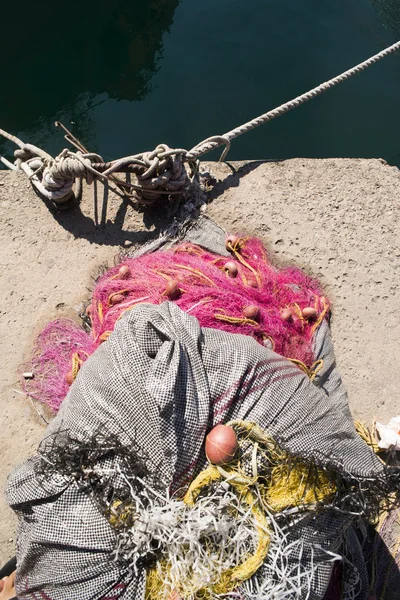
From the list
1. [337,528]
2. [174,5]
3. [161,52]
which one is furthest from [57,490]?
[174,5]

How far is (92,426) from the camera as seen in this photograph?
153 cm

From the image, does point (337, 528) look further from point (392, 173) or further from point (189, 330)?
point (392, 173)

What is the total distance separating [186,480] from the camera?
1.49 meters

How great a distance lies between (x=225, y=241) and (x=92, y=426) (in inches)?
56.9

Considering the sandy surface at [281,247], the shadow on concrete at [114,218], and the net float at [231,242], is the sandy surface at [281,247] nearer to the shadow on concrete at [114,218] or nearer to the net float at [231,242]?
the shadow on concrete at [114,218]

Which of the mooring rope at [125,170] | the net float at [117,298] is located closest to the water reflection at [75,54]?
the mooring rope at [125,170]

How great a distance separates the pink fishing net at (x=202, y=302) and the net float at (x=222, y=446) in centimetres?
68

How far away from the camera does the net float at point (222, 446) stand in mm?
1440

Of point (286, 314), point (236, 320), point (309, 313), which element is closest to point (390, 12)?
point (309, 313)

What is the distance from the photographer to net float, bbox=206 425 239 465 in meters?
1.44

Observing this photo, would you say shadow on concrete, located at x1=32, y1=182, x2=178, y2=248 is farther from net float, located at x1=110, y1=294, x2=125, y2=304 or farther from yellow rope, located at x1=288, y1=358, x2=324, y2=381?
yellow rope, located at x1=288, y1=358, x2=324, y2=381

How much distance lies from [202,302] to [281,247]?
0.87 metres

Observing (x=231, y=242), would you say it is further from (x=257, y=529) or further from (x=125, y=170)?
(x=257, y=529)

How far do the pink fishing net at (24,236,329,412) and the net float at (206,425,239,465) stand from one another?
0.68 metres
